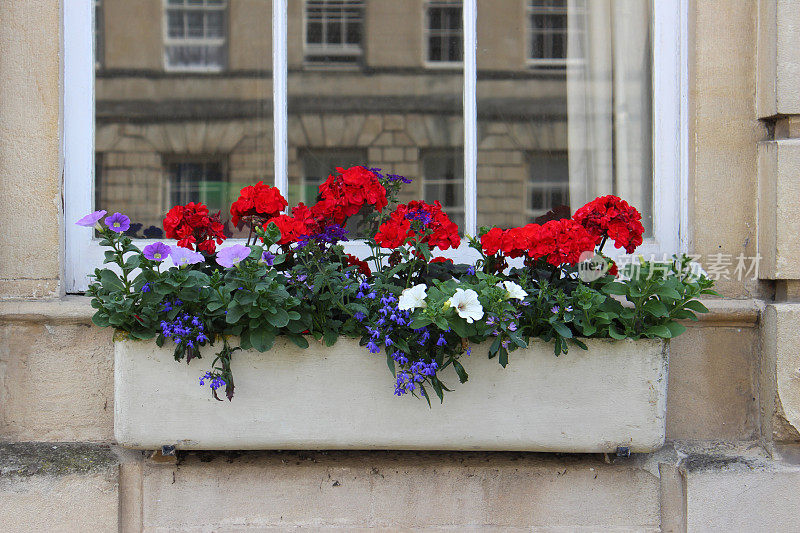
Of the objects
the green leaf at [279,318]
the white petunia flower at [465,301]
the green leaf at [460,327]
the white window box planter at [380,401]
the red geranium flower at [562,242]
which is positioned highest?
the red geranium flower at [562,242]

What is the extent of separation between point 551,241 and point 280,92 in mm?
1097

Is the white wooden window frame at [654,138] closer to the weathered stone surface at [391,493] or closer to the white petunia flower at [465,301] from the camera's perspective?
the white petunia flower at [465,301]

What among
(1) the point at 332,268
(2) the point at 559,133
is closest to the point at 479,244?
(1) the point at 332,268

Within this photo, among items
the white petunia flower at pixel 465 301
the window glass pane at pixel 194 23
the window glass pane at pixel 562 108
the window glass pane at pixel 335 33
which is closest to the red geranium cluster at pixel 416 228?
the white petunia flower at pixel 465 301

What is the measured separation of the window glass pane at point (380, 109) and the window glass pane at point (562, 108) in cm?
14

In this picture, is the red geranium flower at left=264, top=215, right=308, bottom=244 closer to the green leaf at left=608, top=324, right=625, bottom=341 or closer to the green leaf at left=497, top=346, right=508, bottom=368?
the green leaf at left=497, top=346, right=508, bottom=368

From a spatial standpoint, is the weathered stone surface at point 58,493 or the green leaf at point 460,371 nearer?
the green leaf at point 460,371

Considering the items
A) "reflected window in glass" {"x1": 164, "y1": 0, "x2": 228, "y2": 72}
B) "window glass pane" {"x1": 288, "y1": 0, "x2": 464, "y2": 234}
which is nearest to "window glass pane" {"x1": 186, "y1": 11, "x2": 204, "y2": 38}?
"reflected window in glass" {"x1": 164, "y1": 0, "x2": 228, "y2": 72}

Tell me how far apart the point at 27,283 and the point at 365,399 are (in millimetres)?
1107

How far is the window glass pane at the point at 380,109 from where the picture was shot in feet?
8.79

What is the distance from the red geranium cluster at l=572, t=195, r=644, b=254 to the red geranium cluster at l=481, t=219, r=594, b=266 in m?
0.03

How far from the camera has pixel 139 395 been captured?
80.1 inches

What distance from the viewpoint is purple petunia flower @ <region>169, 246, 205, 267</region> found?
1.93m

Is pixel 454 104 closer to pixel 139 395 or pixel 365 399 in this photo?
pixel 365 399
